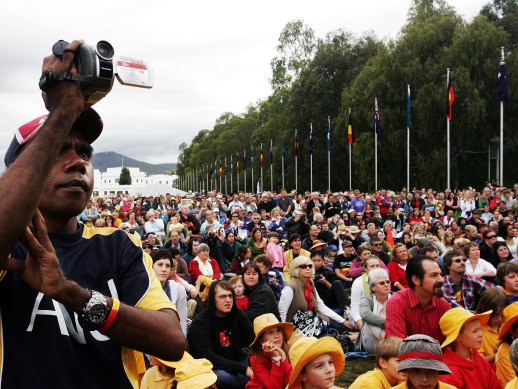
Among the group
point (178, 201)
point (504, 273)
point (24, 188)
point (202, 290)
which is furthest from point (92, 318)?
point (178, 201)

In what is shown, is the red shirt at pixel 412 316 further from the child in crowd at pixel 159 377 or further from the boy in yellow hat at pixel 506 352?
the child in crowd at pixel 159 377

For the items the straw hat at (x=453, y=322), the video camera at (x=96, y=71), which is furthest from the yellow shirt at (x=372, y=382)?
the video camera at (x=96, y=71)

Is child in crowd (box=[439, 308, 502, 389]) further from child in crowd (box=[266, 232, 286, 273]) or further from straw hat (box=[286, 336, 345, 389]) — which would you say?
child in crowd (box=[266, 232, 286, 273])

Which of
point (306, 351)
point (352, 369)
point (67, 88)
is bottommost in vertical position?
point (352, 369)

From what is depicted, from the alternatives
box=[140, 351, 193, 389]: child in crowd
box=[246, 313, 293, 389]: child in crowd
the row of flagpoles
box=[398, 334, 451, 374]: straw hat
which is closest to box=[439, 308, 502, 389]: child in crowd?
box=[398, 334, 451, 374]: straw hat

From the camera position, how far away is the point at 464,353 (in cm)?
498

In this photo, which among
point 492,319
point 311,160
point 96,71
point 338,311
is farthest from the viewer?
point 311,160

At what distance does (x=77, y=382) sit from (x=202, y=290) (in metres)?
8.28

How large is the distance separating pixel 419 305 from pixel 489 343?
939mm

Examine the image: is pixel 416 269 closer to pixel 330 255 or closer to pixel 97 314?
pixel 97 314

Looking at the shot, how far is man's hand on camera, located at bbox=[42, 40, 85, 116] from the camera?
1.39 metres

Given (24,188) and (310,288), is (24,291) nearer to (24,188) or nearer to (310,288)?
(24,188)

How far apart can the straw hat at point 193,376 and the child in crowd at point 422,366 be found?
6.15 feet

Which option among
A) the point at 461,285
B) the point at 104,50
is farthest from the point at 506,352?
the point at 104,50
